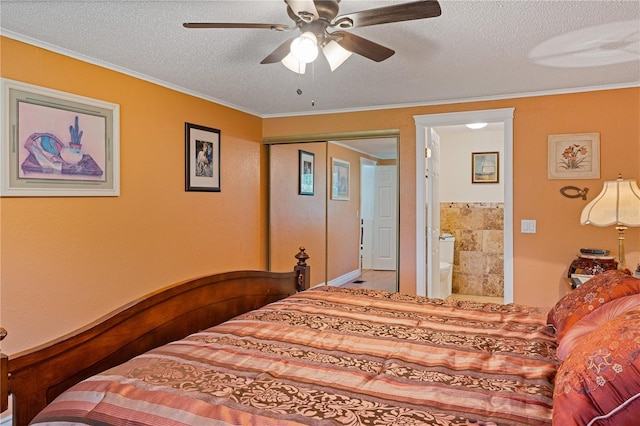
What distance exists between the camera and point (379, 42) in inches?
95.7

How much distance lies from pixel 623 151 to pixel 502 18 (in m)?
1.96

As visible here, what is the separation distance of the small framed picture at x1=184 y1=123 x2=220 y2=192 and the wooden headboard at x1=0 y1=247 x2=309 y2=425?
1.24 m

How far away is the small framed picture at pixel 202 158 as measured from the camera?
11.7 ft

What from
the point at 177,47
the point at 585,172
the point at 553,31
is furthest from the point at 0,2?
the point at 585,172

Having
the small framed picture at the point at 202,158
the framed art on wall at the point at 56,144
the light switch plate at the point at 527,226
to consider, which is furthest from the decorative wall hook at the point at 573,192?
the framed art on wall at the point at 56,144

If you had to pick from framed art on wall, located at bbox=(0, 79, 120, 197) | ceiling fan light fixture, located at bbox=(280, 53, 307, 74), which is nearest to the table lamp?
ceiling fan light fixture, located at bbox=(280, 53, 307, 74)

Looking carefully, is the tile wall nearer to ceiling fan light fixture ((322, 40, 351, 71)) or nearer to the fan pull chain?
the fan pull chain

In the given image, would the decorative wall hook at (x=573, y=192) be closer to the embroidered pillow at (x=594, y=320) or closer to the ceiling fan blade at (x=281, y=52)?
the embroidered pillow at (x=594, y=320)

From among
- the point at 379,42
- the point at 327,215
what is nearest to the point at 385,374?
the point at 379,42

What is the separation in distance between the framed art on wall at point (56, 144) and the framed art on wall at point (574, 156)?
3.46 metres

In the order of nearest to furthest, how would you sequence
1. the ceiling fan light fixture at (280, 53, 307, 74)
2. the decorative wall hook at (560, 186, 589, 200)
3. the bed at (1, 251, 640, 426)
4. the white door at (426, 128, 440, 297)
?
the bed at (1, 251, 640, 426), the ceiling fan light fixture at (280, 53, 307, 74), the decorative wall hook at (560, 186, 589, 200), the white door at (426, 128, 440, 297)

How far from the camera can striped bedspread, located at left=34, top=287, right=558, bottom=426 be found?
117 cm

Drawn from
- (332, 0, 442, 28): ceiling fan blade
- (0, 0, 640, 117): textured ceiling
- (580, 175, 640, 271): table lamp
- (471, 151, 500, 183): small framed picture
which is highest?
(0, 0, 640, 117): textured ceiling

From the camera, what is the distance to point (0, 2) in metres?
1.95
